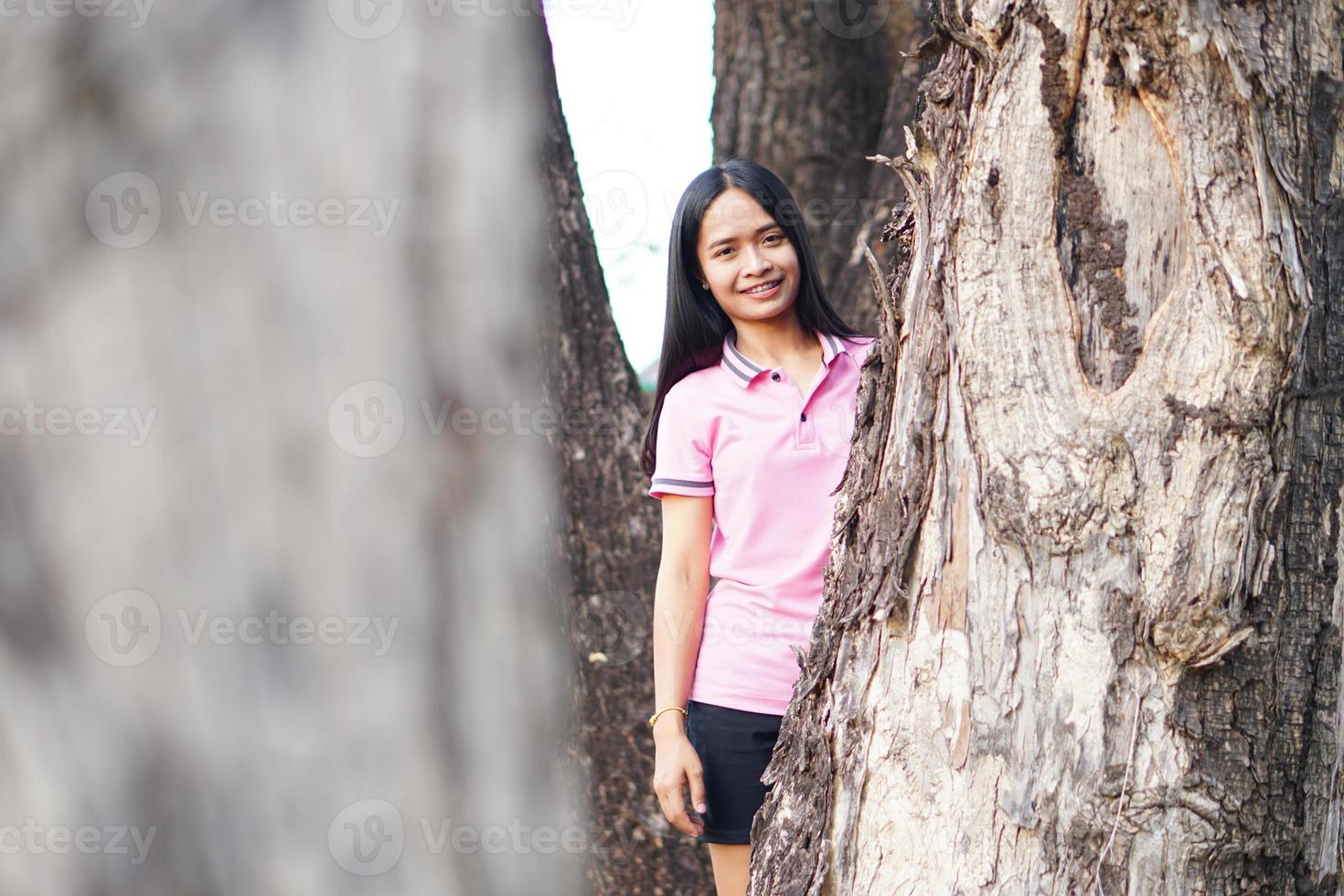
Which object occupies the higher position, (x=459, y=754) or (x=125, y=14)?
(x=125, y=14)

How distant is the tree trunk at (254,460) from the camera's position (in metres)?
0.32

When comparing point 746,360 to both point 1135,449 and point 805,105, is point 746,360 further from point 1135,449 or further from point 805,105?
point 805,105

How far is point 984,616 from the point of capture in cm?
159

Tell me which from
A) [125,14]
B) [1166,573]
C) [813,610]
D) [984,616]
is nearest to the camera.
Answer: [125,14]

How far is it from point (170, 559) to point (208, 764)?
56 mm

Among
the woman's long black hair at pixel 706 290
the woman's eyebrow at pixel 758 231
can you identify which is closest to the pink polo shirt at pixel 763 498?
the woman's long black hair at pixel 706 290

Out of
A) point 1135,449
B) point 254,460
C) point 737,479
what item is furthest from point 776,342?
point 254,460

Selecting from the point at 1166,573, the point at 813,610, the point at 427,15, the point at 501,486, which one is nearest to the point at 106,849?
the point at 501,486

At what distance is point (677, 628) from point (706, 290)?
739 mm

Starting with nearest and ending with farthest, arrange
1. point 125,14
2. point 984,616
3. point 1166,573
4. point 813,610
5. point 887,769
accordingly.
A: point 125,14, point 1166,573, point 984,616, point 887,769, point 813,610

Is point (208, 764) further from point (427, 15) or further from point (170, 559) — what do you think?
point (427, 15)

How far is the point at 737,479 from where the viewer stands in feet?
7.86

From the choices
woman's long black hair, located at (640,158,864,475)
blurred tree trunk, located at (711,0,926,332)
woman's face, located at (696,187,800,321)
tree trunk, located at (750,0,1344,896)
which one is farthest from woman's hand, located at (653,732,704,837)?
blurred tree trunk, located at (711,0,926,332)

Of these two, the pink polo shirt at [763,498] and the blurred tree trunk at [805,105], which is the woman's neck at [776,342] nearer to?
the pink polo shirt at [763,498]
